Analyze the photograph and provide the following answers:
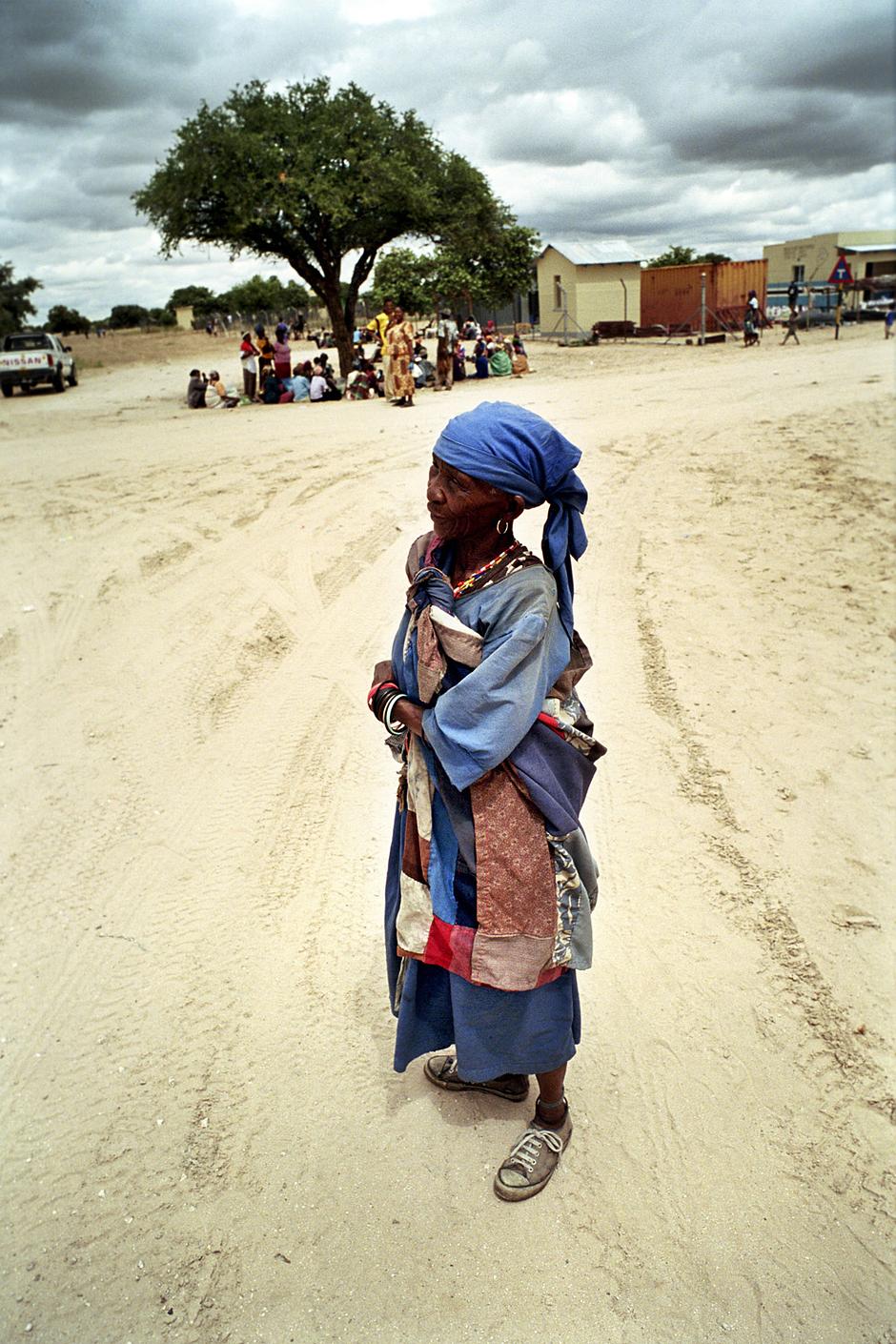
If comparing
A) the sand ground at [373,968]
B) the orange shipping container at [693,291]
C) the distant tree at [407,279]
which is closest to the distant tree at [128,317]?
the distant tree at [407,279]

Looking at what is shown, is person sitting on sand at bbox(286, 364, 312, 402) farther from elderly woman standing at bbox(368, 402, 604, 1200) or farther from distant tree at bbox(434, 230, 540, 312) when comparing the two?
distant tree at bbox(434, 230, 540, 312)

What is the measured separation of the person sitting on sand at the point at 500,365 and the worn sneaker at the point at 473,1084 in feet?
58.4

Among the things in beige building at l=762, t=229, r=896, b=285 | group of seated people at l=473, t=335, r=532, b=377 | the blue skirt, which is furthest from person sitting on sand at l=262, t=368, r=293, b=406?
beige building at l=762, t=229, r=896, b=285

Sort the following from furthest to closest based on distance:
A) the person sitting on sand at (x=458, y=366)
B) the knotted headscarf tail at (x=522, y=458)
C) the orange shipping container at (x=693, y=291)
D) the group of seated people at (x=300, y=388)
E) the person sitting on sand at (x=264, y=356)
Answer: the orange shipping container at (x=693, y=291) < the person sitting on sand at (x=458, y=366) < the person sitting on sand at (x=264, y=356) < the group of seated people at (x=300, y=388) < the knotted headscarf tail at (x=522, y=458)

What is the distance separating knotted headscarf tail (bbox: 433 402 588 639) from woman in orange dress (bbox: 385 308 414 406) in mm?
13027

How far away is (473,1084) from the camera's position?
8.50 ft

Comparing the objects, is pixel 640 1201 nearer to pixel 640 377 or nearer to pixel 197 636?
pixel 197 636

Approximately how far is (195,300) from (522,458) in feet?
262

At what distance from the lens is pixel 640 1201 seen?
226cm

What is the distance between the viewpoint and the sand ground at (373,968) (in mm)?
2104

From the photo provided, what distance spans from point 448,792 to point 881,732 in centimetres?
360

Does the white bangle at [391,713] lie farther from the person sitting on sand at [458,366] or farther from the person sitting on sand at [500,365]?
the person sitting on sand at [500,365]

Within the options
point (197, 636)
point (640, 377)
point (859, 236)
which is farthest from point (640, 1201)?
point (859, 236)

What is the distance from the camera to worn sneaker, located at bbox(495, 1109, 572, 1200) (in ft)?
7.35
